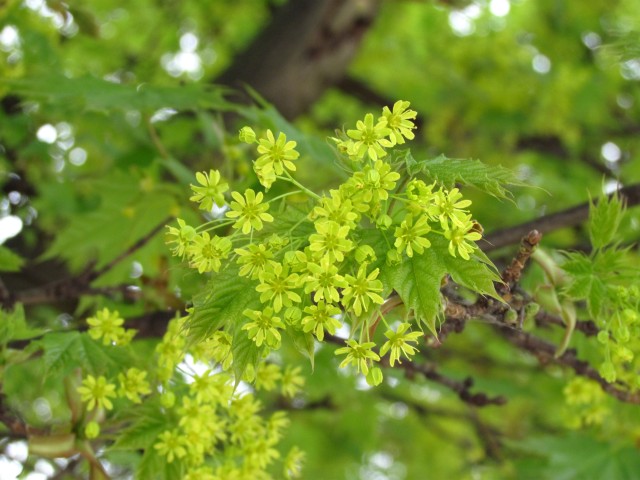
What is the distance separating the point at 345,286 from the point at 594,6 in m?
3.62

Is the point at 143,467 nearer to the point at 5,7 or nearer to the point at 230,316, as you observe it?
the point at 230,316

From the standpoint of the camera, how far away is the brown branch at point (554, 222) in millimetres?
1764

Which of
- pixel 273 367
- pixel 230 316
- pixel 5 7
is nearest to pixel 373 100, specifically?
pixel 5 7

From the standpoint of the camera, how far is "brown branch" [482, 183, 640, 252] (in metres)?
1.76

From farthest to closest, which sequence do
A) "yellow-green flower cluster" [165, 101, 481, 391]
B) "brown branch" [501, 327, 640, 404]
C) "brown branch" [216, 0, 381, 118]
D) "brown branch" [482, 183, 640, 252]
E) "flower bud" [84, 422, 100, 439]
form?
"brown branch" [216, 0, 381, 118], "brown branch" [482, 183, 640, 252], "brown branch" [501, 327, 640, 404], "flower bud" [84, 422, 100, 439], "yellow-green flower cluster" [165, 101, 481, 391]

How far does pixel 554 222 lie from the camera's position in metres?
1.80

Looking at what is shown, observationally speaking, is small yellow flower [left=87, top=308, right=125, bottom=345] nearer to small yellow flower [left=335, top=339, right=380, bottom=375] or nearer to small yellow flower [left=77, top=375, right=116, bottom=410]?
small yellow flower [left=77, top=375, right=116, bottom=410]

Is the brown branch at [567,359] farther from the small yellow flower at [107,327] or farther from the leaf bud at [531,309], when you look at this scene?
the small yellow flower at [107,327]

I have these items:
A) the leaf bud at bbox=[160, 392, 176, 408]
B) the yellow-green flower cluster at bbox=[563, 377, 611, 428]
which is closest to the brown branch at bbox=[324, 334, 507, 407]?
the yellow-green flower cluster at bbox=[563, 377, 611, 428]

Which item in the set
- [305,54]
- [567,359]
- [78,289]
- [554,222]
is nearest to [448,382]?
[567,359]

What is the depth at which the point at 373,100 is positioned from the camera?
13.1ft

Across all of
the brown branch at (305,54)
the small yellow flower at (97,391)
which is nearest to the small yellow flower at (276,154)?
the small yellow flower at (97,391)

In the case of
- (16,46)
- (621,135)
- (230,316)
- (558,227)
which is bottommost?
(621,135)

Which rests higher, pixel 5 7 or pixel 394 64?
pixel 5 7
